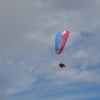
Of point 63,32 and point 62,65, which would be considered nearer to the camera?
point 62,65

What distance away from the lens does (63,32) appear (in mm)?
68688

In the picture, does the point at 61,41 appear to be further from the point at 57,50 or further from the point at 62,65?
the point at 62,65

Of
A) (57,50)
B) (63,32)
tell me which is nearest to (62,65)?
(57,50)

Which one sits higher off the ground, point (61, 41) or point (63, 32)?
point (63, 32)

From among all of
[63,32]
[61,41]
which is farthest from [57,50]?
[63,32]

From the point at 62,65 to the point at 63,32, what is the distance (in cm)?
1488

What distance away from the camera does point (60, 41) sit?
66062 millimetres

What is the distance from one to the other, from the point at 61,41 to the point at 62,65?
9.82m

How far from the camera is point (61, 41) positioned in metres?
65.2

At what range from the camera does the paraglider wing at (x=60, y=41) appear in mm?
64125

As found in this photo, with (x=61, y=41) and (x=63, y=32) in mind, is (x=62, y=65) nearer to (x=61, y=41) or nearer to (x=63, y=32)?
(x=61, y=41)

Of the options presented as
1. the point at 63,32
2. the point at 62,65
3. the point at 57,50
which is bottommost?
the point at 62,65

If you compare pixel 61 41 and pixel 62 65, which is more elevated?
pixel 61 41

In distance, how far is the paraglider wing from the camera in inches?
2525
